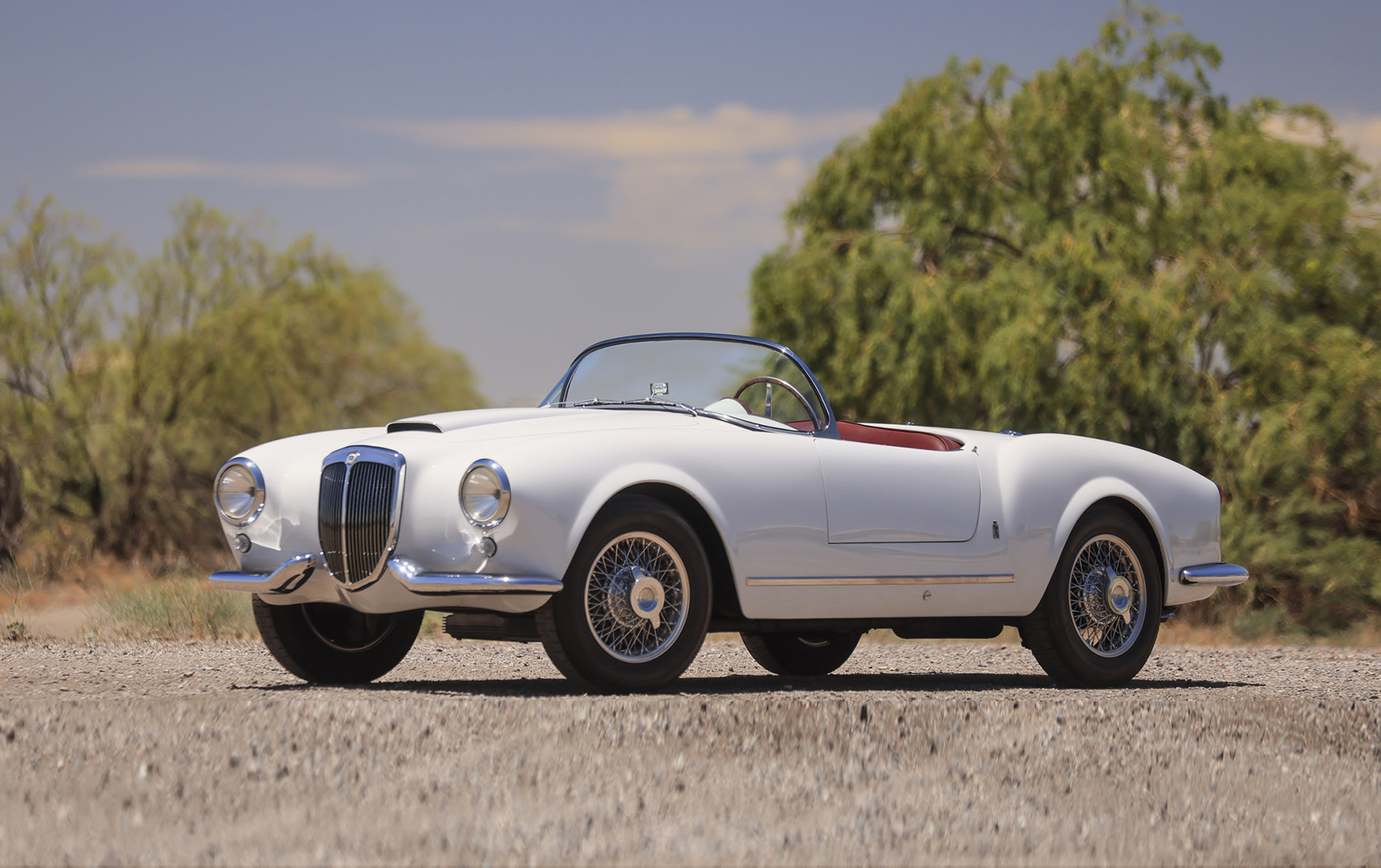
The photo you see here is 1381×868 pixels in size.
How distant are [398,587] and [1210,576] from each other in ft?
14.2

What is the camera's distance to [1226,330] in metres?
18.4

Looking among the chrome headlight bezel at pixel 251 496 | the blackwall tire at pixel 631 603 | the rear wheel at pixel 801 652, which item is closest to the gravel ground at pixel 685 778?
the blackwall tire at pixel 631 603

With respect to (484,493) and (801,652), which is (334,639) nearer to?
(484,493)

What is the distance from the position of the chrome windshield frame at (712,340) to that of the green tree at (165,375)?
16943 mm

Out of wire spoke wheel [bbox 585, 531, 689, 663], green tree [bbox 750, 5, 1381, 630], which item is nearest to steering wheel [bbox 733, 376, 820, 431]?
wire spoke wheel [bbox 585, 531, 689, 663]

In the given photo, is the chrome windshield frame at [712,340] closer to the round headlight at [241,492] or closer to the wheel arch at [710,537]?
the wheel arch at [710,537]

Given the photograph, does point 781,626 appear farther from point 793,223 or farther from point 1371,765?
point 793,223

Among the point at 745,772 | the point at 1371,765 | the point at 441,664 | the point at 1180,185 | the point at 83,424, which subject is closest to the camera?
the point at 745,772

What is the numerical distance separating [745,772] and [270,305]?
23.4 m

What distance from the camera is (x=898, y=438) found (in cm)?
789

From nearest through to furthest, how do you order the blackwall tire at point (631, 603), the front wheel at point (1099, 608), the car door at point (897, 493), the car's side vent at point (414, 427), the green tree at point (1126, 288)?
the blackwall tire at point (631, 603)
the car's side vent at point (414, 427)
the car door at point (897, 493)
the front wheel at point (1099, 608)
the green tree at point (1126, 288)

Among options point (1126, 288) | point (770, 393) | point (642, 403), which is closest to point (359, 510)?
point (642, 403)

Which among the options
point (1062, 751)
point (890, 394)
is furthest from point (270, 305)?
point (1062, 751)

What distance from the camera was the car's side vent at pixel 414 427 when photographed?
669 centimetres
